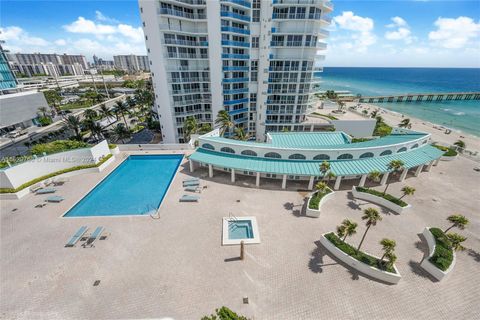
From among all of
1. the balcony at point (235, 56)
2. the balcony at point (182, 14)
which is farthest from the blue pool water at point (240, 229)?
the balcony at point (182, 14)

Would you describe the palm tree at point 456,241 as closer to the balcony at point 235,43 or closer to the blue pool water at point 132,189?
the blue pool water at point 132,189

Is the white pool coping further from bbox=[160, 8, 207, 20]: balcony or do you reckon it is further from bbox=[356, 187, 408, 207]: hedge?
bbox=[160, 8, 207, 20]: balcony

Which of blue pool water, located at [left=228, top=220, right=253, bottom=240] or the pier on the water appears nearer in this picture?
blue pool water, located at [left=228, top=220, right=253, bottom=240]

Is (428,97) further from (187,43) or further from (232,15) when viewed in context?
(187,43)

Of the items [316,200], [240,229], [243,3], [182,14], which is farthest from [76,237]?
[243,3]

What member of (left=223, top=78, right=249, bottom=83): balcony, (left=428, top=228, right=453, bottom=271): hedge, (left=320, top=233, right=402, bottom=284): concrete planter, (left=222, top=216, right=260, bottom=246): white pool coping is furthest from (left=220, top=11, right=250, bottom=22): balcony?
(left=428, top=228, right=453, bottom=271): hedge

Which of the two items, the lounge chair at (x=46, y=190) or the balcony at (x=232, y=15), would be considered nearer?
the lounge chair at (x=46, y=190)
